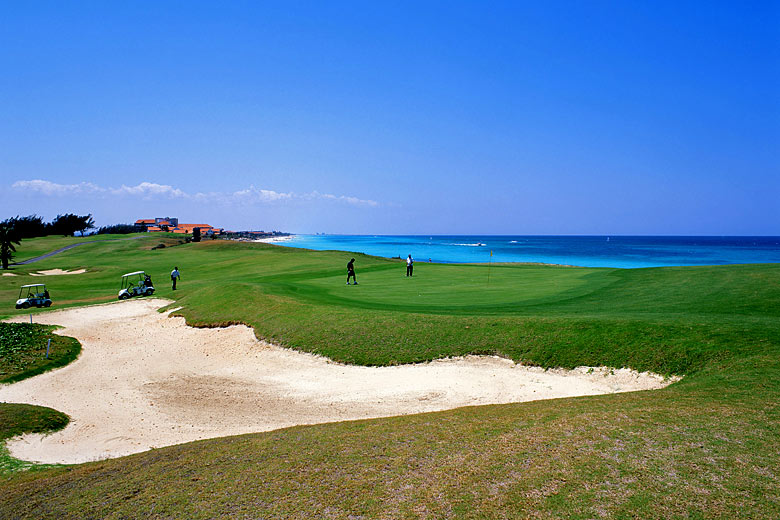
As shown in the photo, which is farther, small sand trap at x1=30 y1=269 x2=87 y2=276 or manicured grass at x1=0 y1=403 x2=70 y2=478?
small sand trap at x1=30 y1=269 x2=87 y2=276

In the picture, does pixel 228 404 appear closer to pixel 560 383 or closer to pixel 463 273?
pixel 560 383

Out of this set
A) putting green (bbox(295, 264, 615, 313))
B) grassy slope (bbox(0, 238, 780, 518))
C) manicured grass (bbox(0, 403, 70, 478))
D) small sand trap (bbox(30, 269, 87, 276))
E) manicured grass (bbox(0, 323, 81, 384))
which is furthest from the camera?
small sand trap (bbox(30, 269, 87, 276))

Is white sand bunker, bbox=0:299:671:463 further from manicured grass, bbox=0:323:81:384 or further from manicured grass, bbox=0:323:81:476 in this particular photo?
manicured grass, bbox=0:323:81:384

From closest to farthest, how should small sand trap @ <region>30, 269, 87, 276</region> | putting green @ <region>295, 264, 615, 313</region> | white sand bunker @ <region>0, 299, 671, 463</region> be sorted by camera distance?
1. white sand bunker @ <region>0, 299, 671, 463</region>
2. putting green @ <region>295, 264, 615, 313</region>
3. small sand trap @ <region>30, 269, 87, 276</region>

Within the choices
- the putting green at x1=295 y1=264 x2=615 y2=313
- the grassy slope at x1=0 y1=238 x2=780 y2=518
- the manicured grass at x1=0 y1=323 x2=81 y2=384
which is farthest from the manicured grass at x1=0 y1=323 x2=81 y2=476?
the putting green at x1=295 y1=264 x2=615 y2=313

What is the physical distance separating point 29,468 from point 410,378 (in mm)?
9978

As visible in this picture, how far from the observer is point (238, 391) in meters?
15.8

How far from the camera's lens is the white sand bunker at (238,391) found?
1236 cm

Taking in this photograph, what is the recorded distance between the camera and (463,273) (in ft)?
132

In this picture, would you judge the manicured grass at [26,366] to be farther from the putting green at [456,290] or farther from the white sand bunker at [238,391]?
the putting green at [456,290]

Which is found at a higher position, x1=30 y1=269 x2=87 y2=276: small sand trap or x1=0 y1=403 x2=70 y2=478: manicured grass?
x1=30 y1=269 x2=87 y2=276: small sand trap

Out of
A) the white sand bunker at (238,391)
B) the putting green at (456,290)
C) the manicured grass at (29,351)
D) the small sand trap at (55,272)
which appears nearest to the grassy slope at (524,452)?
the white sand bunker at (238,391)

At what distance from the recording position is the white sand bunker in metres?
12.4

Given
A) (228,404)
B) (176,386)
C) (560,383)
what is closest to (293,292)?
(176,386)
